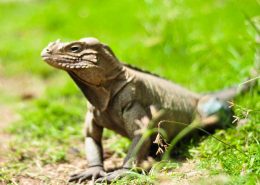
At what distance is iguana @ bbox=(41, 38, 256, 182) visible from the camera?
494 cm

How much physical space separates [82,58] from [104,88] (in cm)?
35

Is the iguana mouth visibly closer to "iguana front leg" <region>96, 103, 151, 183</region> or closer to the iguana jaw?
the iguana jaw

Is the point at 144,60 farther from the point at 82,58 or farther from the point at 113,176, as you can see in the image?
the point at 113,176

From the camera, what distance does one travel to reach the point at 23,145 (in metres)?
6.23

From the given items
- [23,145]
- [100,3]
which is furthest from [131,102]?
[100,3]

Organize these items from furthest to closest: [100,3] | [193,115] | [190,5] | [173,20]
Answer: [100,3], [190,5], [173,20], [193,115]

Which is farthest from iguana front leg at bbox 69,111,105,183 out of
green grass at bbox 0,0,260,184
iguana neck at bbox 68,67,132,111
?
green grass at bbox 0,0,260,184

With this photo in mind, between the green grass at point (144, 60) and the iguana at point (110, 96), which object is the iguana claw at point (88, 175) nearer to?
the iguana at point (110, 96)

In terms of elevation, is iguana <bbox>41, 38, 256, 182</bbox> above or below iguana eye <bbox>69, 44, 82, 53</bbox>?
below

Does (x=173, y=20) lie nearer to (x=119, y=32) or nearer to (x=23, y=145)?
(x=119, y=32)

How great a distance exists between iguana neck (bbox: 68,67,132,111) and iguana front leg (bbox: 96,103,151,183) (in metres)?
0.20

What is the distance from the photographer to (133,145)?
496 centimetres

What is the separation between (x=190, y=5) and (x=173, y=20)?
223 centimetres

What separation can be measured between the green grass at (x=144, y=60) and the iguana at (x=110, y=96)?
1.23ft
